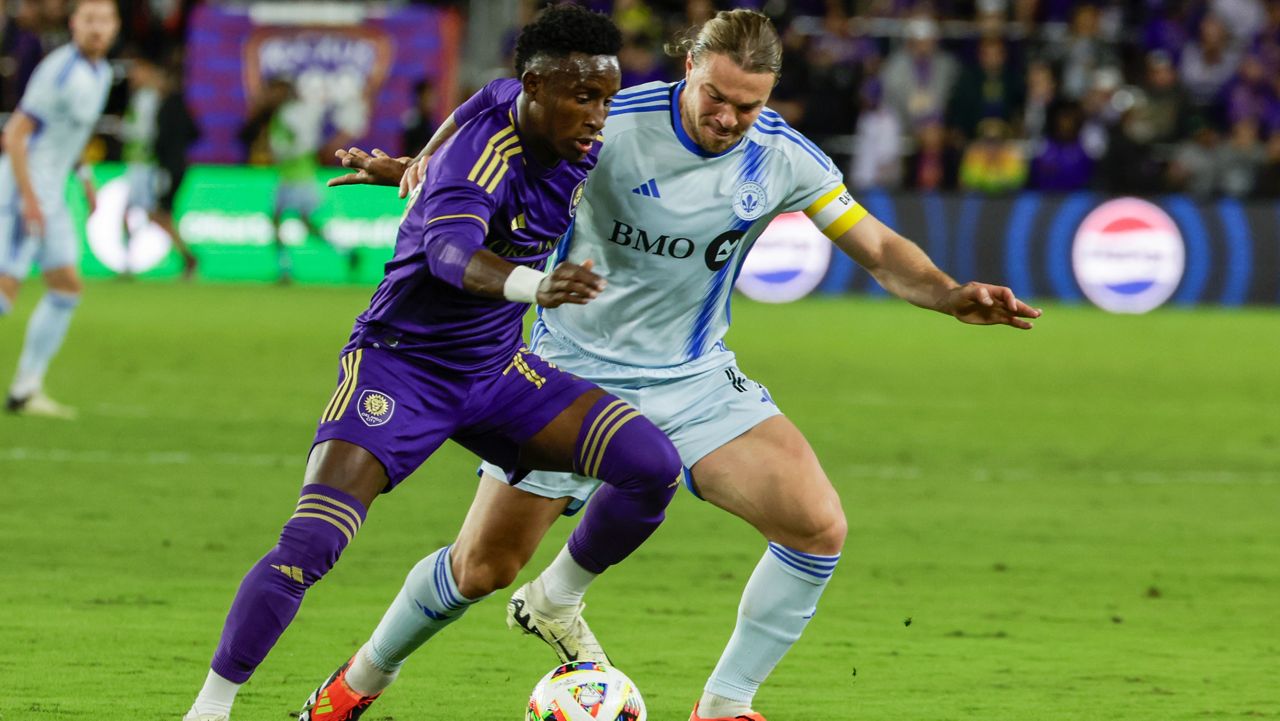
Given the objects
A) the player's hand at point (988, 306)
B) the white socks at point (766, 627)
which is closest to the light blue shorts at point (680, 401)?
the white socks at point (766, 627)

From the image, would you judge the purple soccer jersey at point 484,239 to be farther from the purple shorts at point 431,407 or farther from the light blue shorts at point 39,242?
the light blue shorts at point 39,242

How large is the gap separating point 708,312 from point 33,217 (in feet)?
21.5

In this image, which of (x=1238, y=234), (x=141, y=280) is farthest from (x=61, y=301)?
(x=1238, y=234)

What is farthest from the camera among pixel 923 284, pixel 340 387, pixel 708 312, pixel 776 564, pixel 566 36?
pixel 708 312

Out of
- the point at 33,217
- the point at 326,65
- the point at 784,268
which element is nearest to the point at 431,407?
the point at 33,217

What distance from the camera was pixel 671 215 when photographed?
5.49 m

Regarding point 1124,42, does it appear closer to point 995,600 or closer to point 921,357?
point 921,357

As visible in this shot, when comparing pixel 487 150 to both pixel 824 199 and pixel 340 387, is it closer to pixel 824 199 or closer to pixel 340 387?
pixel 340 387

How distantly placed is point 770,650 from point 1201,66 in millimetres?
19432

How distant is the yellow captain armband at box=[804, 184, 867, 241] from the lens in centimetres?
558

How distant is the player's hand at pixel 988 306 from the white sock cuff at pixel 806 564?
2.52 feet

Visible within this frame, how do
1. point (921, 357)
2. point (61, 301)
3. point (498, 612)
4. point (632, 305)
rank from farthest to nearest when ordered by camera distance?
point (921, 357) → point (61, 301) → point (498, 612) → point (632, 305)

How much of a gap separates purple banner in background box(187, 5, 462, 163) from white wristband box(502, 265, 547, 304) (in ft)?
65.0

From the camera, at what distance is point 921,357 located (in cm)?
1594
